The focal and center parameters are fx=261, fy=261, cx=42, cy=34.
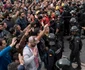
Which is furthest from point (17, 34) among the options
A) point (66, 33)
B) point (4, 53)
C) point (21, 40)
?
point (66, 33)

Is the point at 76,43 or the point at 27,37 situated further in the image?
the point at 76,43

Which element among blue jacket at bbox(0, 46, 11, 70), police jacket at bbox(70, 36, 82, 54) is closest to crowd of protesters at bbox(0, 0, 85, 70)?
blue jacket at bbox(0, 46, 11, 70)

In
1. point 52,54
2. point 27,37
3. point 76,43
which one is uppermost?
point 27,37

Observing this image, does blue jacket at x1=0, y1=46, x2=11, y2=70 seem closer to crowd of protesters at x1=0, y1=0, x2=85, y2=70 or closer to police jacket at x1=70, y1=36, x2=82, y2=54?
crowd of protesters at x1=0, y1=0, x2=85, y2=70

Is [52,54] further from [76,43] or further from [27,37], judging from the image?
[76,43]

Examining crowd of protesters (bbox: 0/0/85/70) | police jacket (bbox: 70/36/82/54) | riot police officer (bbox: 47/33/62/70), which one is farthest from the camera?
police jacket (bbox: 70/36/82/54)

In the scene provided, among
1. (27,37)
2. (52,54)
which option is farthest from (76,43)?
(27,37)

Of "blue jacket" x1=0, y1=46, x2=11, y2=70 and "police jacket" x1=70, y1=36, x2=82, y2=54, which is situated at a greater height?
"blue jacket" x1=0, y1=46, x2=11, y2=70

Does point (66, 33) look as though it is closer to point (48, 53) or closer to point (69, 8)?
point (69, 8)

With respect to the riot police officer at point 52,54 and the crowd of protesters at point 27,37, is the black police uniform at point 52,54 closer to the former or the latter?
the riot police officer at point 52,54

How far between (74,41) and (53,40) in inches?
37.4

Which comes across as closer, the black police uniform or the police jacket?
the black police uniform

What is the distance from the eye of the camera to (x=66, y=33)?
1388 centimetres

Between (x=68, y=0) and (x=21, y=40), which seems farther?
(x=68, y=0)
